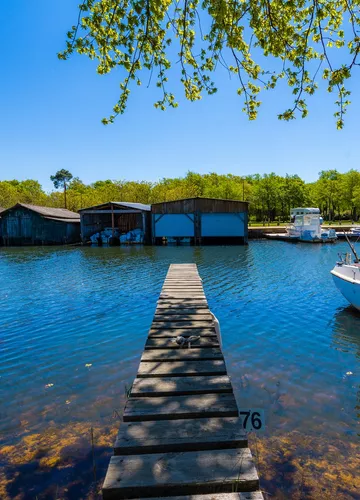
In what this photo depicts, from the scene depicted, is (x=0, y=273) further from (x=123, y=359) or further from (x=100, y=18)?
(x=100, y=18)

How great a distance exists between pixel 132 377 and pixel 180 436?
146 inches

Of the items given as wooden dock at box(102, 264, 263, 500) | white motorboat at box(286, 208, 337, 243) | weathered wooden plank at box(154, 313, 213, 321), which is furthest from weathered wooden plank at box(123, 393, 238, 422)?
white motorboat at box(286, 208, 337, 243)

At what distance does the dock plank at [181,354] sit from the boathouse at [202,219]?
34100 millimetres

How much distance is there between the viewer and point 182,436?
2.93 meters

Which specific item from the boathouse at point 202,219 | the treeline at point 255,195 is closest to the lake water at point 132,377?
the boathouse at point 202,219

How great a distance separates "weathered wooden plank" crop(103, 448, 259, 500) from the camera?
2.38 m

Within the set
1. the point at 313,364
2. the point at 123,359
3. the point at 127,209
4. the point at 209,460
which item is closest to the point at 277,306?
the point at 313,364

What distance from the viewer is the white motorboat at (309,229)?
39.3 meters

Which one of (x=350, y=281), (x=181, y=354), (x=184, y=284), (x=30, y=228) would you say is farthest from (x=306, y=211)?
(x=181, y=354)

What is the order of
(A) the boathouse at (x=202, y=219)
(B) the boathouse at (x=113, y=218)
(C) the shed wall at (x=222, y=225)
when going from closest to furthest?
(A) the boathouse at (x=202, y=219), (C) the shed wall at (x=222, y=225), (B) the boathouse at (x=113, y=218)

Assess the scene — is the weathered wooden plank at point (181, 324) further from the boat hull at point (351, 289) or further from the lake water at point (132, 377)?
the boat hull at point (351, 289)

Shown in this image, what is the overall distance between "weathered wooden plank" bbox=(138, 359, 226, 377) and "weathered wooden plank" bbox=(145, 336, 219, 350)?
59 cm

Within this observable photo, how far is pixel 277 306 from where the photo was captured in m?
11.7

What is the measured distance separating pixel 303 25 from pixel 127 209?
1356 inches
